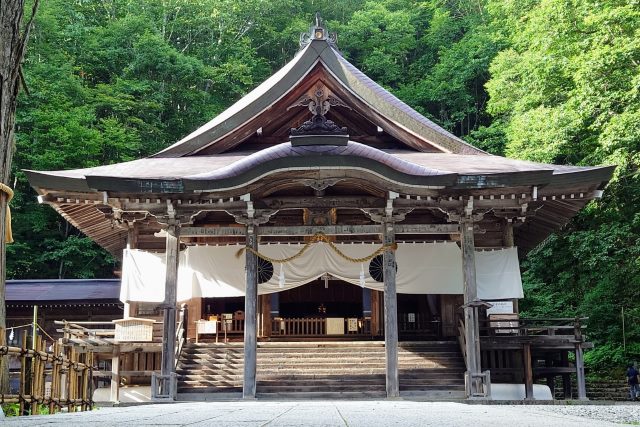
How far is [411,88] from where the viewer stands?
33.5m

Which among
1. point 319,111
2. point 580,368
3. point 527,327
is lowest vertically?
point 580,368

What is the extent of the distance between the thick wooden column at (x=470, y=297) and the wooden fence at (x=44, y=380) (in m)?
6.20

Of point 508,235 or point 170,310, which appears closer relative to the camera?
point 170,310

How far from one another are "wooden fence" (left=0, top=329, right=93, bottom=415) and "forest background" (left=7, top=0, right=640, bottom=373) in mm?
14070

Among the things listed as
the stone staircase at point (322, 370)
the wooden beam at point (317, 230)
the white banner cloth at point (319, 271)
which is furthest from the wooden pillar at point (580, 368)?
the wooden beam at point (317, 230)

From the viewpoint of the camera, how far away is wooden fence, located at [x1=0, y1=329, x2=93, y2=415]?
23.5 feet

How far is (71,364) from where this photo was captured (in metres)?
9.14

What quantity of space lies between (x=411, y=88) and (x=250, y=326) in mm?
23633

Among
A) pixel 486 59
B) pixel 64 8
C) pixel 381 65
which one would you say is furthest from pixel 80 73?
pixel 486 59

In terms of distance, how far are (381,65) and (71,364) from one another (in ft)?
89.3

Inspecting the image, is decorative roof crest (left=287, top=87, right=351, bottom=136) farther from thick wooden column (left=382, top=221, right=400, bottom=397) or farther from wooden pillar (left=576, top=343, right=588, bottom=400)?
wooden pillar (left=576, top=343, right=588, bottom=400)

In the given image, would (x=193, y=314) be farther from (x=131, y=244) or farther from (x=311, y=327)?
(x=311, y=327)

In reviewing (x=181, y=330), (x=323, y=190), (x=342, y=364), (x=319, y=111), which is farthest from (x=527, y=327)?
(x=181, y=330)

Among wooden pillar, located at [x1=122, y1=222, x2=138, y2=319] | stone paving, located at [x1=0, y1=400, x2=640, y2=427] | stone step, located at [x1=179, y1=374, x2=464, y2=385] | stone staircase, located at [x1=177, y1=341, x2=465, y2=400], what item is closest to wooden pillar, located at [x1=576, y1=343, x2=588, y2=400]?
stone staircase, located at [x1=177, y1=341, x2=465, y2=400]
